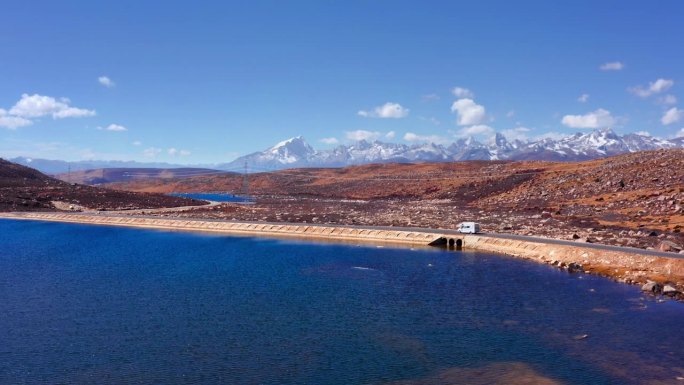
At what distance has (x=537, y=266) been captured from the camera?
191 ft

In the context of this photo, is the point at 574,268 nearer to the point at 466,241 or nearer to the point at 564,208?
the point at 466,241

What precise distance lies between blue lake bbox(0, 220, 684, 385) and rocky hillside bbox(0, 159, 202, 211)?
3258 inches

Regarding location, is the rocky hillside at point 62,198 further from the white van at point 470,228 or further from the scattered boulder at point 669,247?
the scattered boulder at point 669,247

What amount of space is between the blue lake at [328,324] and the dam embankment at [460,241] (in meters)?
3.14

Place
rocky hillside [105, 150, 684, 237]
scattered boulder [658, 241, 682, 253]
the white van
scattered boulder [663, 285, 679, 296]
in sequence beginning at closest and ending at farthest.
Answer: scattered boulder [663, 285, 679, 296]
scattered boulder [658, 241, 682, 253]
the white van
rocky hillside [105, 150, 684, 237]

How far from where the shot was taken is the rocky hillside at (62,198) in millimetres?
135600

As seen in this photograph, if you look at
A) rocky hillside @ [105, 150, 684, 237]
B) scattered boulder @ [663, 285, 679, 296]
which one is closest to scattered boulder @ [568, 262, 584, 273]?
scattered boulder @ [663, 285, 679, 296]

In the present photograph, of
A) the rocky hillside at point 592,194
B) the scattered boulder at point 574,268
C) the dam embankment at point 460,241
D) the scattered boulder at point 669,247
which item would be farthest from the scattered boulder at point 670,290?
the rocky hillside at point 592,194

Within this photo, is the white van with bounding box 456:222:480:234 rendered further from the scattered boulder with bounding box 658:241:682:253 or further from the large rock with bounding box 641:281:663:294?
the large rock with bounding box 641:281:663:294

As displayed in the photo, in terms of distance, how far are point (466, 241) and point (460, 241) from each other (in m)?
1.28

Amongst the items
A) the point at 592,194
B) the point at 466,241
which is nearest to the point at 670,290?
the point at 466,241

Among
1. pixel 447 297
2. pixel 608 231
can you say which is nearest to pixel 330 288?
pixel 447 297

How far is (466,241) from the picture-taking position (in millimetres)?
75125

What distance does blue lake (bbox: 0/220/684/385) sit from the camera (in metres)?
28.2
